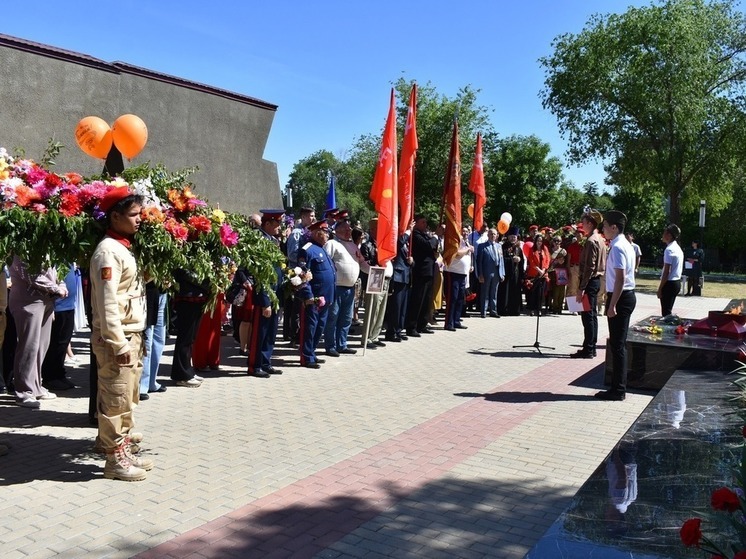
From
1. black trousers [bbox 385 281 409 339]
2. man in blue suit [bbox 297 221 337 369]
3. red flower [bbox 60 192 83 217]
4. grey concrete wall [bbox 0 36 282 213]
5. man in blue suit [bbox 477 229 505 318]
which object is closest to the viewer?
red flower [bbox 60 192 83 217]

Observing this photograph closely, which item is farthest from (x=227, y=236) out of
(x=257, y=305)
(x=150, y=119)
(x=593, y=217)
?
(x=150, y=119)

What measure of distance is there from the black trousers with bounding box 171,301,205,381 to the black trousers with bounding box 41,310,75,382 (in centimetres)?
125

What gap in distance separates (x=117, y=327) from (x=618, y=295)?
17.8 feet

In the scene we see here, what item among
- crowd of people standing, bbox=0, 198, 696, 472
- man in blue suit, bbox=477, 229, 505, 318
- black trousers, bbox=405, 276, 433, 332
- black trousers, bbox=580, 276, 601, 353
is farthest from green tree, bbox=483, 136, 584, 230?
black trousers, bbox=580, 276, 601, 353

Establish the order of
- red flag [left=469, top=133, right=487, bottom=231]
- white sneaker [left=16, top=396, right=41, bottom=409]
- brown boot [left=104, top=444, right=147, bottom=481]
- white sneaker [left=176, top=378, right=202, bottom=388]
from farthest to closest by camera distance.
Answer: red flag [left=469, top=133, right=487, bottom=231] → white sneaker [left=176, top=378, right=202, bottom=388] → white sneaker [left=16, top=396, right=41, bottom=409] → brown boot [left=104, top=444, right=147, bottom=481]

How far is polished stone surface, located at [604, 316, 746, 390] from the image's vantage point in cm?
807

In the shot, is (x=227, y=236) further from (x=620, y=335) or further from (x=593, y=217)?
(x=593, y=217)

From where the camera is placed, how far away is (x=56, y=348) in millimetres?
7906

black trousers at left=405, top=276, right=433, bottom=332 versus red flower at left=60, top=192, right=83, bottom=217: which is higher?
red flower at left=60, top=192, right=83, bottom=217

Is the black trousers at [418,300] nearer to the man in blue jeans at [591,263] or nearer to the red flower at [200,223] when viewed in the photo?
the man in blue jeans at [591,263]

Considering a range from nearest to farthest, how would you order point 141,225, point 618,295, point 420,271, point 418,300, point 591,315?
1. point 141,225
2. point 618,295
3. point 591,315
4. point 420,271
5. point 418,300

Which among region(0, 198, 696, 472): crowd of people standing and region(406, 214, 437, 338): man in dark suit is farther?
region(406, 214, 437, 338): man in dark suit

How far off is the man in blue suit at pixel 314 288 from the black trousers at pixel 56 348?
9.92 ft

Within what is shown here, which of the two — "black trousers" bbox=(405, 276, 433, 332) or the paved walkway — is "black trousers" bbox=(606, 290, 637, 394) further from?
"black trousers" bbox=(405, 276, 433, 332)
